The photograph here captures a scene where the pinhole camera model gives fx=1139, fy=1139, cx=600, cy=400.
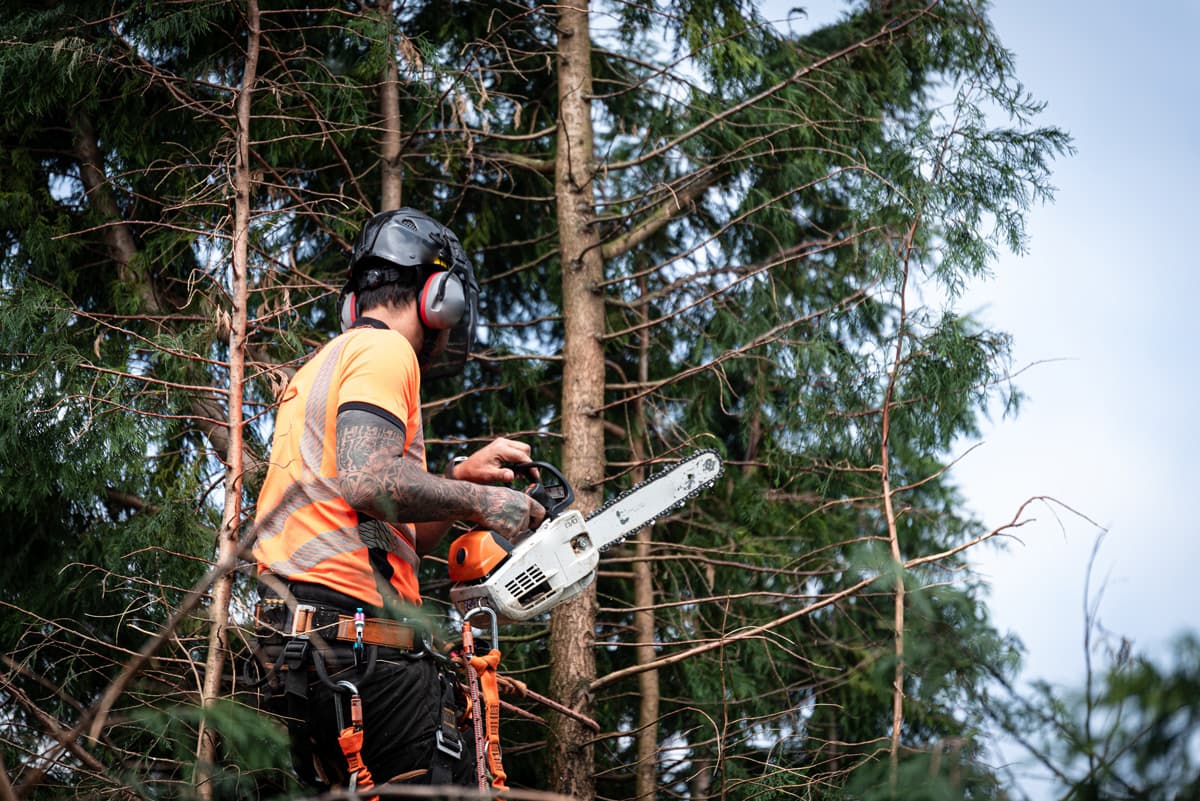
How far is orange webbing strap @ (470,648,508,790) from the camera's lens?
11.0 feet

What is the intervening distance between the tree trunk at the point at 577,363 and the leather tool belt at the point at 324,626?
171cm

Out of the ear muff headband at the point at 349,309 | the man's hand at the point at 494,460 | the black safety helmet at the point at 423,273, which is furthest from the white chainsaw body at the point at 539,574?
the ear muff headband at the point at 349,309

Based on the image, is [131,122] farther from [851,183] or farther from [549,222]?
[851,183]

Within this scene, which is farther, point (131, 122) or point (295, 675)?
point (131, 122)

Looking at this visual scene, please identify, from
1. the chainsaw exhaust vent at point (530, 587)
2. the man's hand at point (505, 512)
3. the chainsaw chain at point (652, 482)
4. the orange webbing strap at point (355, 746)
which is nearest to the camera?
the orange webbing strap at point (355, 746)

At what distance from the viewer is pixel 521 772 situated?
5.73 m

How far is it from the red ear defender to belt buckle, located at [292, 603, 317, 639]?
1.01 meters

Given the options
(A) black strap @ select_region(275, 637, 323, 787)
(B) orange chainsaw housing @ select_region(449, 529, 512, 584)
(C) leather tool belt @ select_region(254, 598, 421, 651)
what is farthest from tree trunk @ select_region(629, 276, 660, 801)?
(A) black strap @ select_region(275, 637, 323, 787)

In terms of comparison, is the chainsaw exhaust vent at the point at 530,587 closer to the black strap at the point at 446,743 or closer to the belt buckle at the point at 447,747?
the black strap at the point at 446,743

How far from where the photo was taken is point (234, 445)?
3928 mm

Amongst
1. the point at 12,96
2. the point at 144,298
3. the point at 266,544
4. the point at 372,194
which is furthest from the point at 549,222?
the point at 266,544

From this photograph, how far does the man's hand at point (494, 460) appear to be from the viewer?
12.4 ft

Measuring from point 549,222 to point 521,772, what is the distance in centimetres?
296

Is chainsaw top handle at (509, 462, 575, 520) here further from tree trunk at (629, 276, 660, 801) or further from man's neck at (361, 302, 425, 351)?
tree trunk at (629, 276, 660, 801)
